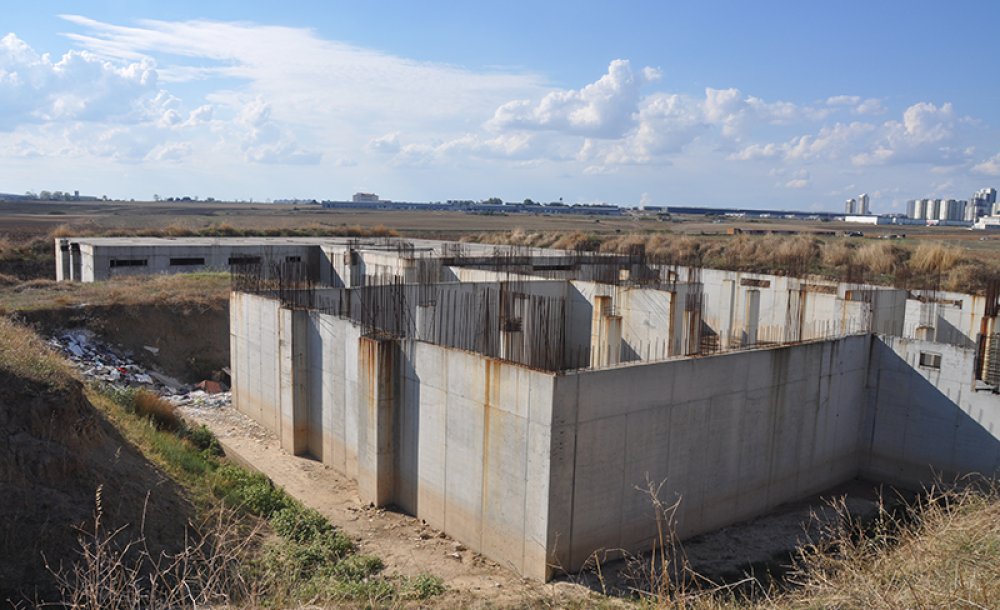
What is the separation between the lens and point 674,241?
5969cm

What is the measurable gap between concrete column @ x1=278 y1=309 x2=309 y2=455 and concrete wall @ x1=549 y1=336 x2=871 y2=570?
817 centimetres

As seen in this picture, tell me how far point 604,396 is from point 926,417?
357 inches

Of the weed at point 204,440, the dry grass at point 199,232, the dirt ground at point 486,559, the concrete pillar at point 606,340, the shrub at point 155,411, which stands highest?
the dry grass at point 199,232

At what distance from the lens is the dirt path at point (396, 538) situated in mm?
10359

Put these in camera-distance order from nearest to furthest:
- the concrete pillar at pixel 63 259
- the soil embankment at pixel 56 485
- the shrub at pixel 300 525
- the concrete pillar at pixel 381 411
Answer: the soil embankment at pixel 56 485, the shrub at pixel 300 525, the concrete pillar at pixel 381 411, the concrete pillar at pixel 63 259

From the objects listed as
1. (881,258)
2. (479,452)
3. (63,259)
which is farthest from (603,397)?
(881,258)

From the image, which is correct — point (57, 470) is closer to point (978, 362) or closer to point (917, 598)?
point (917, 598)

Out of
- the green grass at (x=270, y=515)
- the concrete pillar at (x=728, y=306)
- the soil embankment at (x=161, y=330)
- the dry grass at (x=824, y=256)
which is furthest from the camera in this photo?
the dry grass at (x=824, y=256)

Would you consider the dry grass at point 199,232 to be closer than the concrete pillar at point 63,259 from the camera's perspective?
No

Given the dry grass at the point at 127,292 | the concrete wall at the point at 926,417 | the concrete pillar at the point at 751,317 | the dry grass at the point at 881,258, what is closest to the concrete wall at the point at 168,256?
the dry grass at the point at 127,292

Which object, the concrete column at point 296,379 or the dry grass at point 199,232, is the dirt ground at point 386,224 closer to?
the dry grass at point 199,232

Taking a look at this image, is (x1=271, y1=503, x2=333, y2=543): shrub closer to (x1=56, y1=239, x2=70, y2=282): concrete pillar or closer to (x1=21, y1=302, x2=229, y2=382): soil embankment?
(x1=21, y1=302, x2=229, y2=382): soil embankment

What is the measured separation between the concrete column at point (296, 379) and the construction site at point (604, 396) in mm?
50

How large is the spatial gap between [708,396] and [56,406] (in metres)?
10.4
